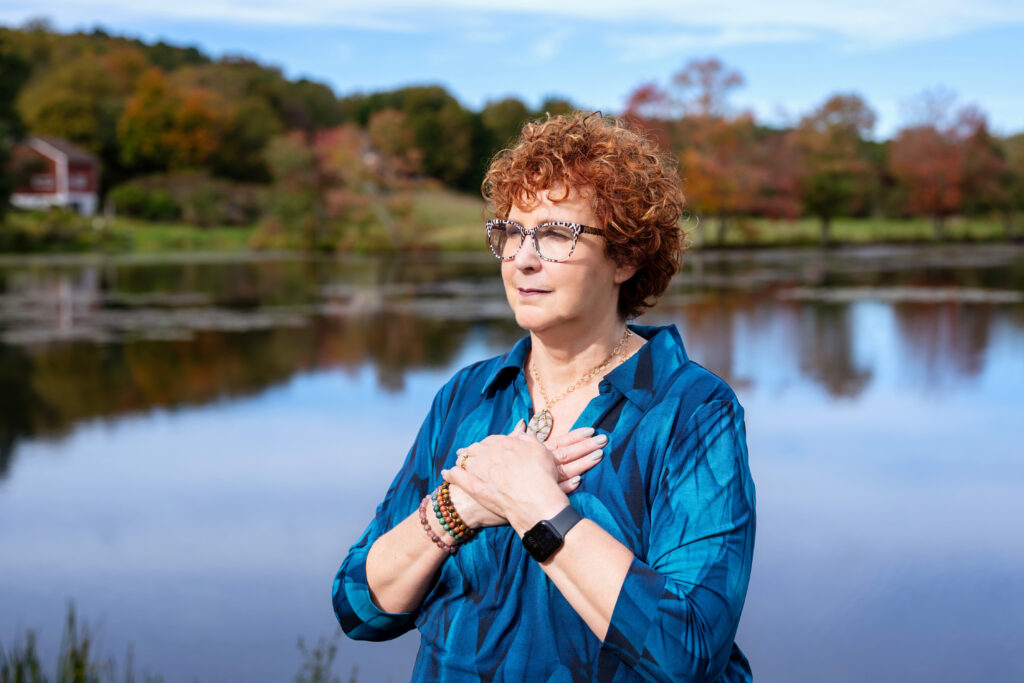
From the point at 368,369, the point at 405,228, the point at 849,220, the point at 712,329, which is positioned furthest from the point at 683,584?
the point at 849,220

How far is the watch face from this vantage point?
1.91 m

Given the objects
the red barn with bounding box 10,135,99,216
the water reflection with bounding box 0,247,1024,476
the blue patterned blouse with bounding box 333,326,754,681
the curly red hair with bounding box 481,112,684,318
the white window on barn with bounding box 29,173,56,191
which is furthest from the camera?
the white window on barn with bounding box 29,173,56,191

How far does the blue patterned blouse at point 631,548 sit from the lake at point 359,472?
2148 millimetres

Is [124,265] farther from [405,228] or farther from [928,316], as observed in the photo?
[928,316]

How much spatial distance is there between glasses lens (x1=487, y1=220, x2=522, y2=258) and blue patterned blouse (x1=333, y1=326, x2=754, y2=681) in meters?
0.22

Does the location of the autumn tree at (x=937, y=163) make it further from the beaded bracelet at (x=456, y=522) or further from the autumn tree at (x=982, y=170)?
the beaded bracelet at (x=456, y=522)

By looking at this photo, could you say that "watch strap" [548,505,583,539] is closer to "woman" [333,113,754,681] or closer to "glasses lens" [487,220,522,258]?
"woman" [333,113,754,681]

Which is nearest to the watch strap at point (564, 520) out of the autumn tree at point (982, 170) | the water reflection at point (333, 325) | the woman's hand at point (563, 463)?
the woman's hand at point (563, 463)

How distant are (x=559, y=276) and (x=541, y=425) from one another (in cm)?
30

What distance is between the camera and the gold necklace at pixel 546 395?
2225mm

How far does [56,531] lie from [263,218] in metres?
40.8

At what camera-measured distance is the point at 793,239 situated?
4197 cm

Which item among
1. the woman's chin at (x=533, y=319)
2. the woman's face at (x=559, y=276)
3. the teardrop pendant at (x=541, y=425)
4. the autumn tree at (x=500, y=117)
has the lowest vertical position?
the teardrop pendant at (x=541, y=425)

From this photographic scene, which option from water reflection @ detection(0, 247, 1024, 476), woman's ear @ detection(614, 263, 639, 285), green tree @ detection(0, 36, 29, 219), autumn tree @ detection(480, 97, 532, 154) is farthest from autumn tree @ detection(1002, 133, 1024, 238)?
woman's ear @ detection(614, 263, 639, 285)
